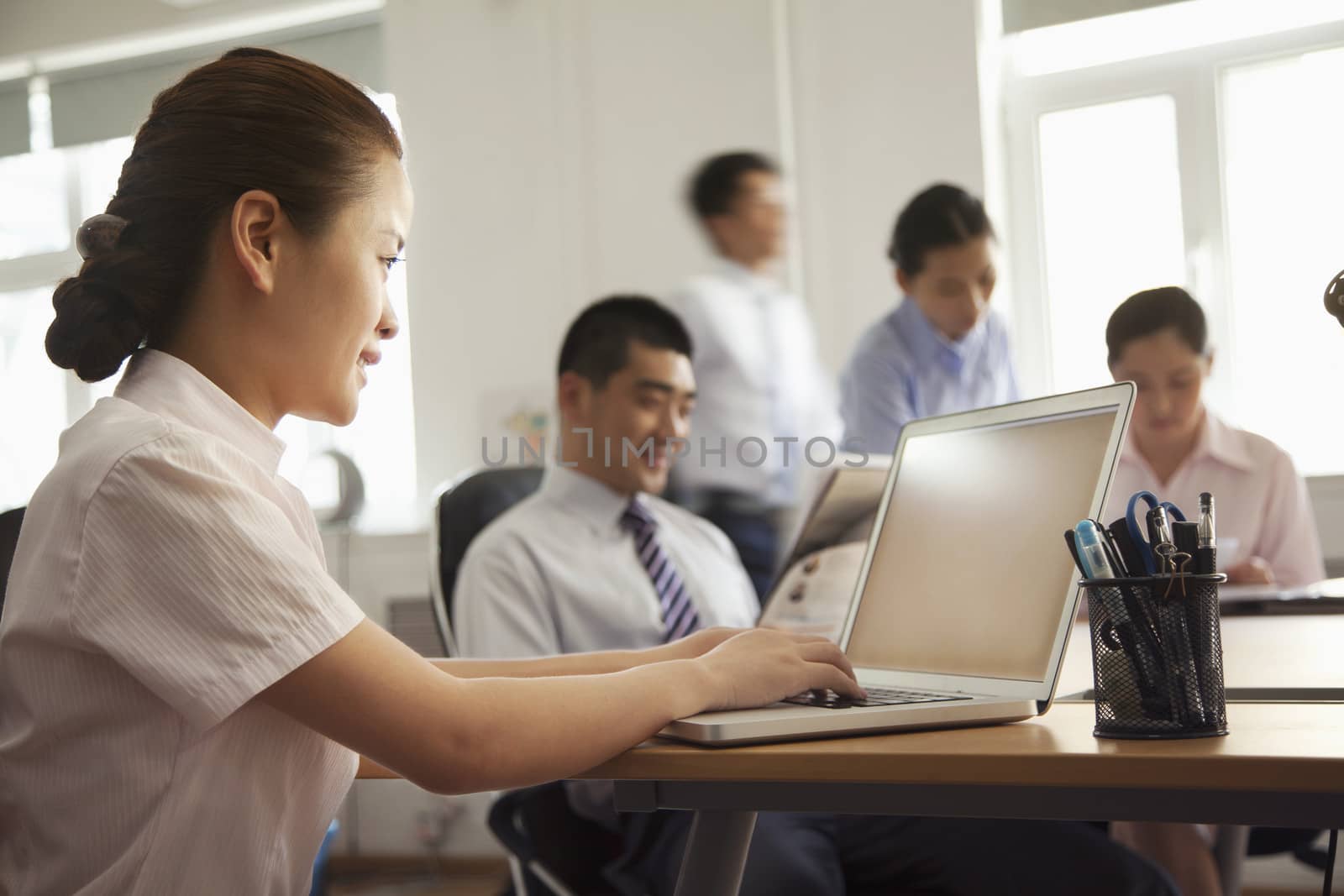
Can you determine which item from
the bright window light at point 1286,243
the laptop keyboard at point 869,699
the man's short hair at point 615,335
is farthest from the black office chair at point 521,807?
the bright window light at point 1286,243

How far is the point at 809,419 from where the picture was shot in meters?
3.65

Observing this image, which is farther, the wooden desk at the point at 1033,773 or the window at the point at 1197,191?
the window at the point at 1197,191

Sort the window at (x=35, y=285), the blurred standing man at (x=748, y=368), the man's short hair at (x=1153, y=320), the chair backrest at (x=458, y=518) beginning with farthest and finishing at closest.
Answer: the window at (x=35, y=285) → the blurred standing man at (x=748, y=368) → the man's short hair at (x=1153, y=320) → the chair backrest at (x=458, y=518)

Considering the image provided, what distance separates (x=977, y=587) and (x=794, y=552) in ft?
1.89

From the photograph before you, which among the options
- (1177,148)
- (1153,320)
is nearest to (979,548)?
(1153,320)

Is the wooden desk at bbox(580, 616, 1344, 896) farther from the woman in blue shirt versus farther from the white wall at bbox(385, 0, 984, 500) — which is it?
the white wall at bbox(385, 0, 984, 500)

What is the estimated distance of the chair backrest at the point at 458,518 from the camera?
1.83 meters

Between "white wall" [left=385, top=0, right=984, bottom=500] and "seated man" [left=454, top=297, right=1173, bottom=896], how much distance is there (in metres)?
1.51

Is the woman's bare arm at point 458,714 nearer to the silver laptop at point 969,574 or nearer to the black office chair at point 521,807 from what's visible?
the silver laptop at point 969,574

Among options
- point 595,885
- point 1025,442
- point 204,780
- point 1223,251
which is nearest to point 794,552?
point 595,885

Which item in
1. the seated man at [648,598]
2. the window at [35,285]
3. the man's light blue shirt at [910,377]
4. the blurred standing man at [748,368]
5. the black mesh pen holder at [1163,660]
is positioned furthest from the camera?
the window at [35,285]

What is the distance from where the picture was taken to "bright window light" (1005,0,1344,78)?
3.42 m

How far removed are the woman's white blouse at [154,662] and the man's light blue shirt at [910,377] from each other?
7.37ft

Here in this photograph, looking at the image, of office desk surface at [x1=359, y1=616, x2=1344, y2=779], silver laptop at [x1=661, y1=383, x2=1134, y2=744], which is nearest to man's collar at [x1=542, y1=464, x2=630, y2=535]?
silver laptop at [x1=661, y1=383, x2=1134, y2=744]
